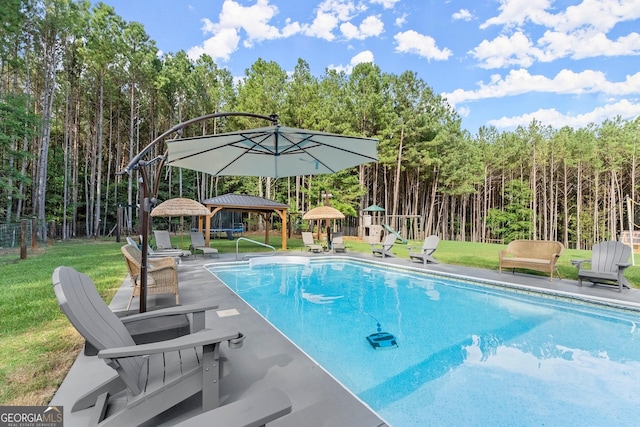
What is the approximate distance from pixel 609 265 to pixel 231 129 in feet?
75.6

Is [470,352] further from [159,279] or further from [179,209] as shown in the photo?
[179,209]

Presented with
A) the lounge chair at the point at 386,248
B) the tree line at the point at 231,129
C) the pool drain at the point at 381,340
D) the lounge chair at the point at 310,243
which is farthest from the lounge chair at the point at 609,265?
the tree line at the point at 231,129

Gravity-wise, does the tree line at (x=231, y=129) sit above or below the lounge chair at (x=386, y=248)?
above

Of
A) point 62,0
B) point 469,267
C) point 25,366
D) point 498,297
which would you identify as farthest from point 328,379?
point 62,0

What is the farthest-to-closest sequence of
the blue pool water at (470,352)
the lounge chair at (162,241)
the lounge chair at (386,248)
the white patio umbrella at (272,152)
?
the lounge chair at (386,248), the lounge chair at (162,241), the white patio umbrella at (272,152), the blue pool water at (470,352)

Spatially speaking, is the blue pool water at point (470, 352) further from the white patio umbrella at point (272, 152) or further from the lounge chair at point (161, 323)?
the white patio umbrella at point (272, 152)

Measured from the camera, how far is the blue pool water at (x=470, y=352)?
101 inches

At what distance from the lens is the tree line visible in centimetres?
1510

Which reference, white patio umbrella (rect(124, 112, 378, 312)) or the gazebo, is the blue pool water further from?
the gazebo

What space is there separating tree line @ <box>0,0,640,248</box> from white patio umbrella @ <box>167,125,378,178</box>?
11285mm

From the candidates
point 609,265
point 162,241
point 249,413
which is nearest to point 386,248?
point 609,265

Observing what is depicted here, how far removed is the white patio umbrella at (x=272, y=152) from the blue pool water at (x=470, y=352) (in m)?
2.80

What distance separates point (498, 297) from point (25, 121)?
17273mm

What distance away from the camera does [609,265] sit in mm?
6141
